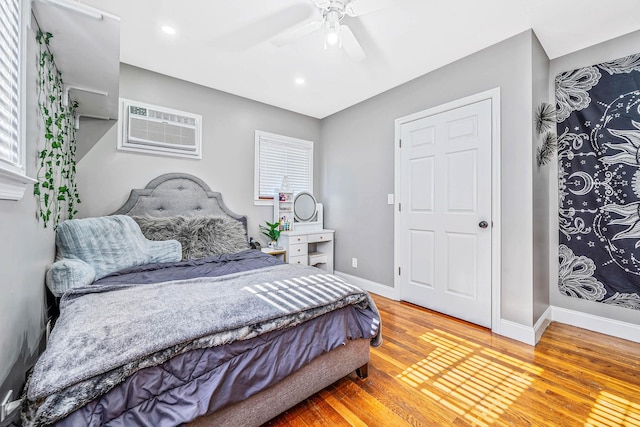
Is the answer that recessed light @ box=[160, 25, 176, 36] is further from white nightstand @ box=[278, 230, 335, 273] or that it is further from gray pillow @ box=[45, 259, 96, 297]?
white nightstand @ box=[278, 230, 335, 273]

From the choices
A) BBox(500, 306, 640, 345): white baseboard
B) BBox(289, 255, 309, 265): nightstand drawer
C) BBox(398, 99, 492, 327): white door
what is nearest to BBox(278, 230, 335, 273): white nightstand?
BBox(289, 255, 309, 265): nightstand drawer

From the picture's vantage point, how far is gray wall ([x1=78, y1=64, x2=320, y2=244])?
2.62 metres

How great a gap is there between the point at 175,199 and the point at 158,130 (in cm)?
75

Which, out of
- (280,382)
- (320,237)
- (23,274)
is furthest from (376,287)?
(23,274)

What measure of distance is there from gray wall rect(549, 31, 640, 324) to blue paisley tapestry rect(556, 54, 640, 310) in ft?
0.15

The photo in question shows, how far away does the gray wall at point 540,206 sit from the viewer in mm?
2236

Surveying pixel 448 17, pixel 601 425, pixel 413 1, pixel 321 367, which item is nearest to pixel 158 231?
pixel 321 367

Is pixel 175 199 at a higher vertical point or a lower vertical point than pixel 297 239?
higher

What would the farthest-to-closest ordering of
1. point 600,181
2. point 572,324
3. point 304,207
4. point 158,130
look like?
point 304,207 → point 158,130 → point 572,324 → point 600,181

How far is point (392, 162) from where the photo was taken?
3.25m

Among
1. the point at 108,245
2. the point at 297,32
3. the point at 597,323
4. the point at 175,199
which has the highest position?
the point at 297,32

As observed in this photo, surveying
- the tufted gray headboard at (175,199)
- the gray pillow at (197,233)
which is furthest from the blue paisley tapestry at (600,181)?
the tufted gray headboard at (175,199)

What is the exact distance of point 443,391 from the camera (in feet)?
5.27

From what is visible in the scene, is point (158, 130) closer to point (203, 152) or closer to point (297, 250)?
point (203, 152)
